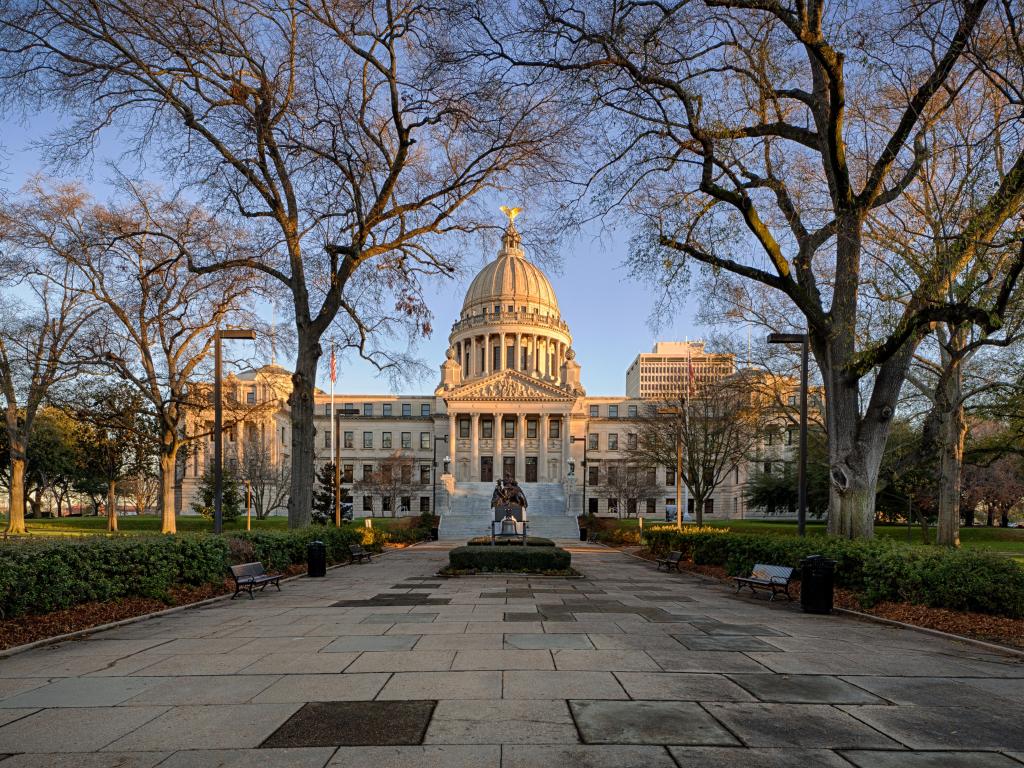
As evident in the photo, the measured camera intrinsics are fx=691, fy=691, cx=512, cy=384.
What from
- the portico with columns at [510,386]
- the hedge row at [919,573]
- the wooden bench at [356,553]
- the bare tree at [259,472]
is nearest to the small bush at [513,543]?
the wooden bench at [356,553]

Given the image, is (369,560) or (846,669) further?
(369,560)

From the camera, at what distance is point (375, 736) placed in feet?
18.2

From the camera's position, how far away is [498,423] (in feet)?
276

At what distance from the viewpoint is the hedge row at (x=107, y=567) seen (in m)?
10.3

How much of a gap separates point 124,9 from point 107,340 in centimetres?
1617

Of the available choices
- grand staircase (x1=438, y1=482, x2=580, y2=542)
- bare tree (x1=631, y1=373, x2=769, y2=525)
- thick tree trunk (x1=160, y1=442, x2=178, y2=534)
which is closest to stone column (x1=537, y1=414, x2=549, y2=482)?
grand staircase (x1=438, y1=482, x2=580, y2=542)

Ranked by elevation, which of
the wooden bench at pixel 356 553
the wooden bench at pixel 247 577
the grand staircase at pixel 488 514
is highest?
the wooden bench at pixel 247 577

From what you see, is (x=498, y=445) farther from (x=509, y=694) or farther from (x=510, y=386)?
(x=509, y=694)

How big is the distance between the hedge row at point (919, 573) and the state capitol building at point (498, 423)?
185 feet

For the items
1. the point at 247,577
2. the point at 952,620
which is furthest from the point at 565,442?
the point at 952,620

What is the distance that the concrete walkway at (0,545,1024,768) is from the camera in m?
5.25

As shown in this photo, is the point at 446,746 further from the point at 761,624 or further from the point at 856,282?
the point at 856,282

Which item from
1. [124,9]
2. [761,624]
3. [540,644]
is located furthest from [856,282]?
[124,9]

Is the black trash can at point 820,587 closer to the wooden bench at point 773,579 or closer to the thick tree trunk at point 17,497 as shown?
the wooden bench at point 773,579
